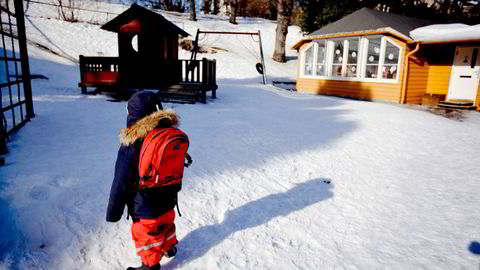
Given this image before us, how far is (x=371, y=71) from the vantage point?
543 inches

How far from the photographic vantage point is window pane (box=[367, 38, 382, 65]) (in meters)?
13.4

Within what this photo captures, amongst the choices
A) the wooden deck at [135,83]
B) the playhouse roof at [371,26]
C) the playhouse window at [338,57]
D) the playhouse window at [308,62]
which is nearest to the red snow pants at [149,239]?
the wooden deck at [135,83]

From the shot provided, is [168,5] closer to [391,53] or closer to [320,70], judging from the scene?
[320,70]

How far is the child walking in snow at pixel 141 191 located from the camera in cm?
246

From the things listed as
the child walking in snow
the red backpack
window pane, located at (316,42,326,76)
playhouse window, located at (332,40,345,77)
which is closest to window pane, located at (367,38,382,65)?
playhouse window, located at (332,40,345,77)

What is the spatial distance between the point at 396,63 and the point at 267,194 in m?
11.2

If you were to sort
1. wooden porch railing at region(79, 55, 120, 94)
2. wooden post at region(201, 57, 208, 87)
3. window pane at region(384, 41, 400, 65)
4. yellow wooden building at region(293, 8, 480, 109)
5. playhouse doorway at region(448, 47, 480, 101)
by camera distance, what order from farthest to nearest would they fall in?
window pane at region(384, 41, 400, 65)
yellow wooden building at region(293, 8, 480, 109)
playhouse doorway at region(448, 47, 480, 101)
wooden post at region(201, 57, 208, 87)
wooden porch railing at region(79, 55, 120, 94)

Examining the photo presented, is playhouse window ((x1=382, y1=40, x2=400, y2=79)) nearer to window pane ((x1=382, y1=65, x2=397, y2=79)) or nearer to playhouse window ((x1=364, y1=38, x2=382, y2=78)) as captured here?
window pane ((x1=382, y1=65, x2=397, y2=79))

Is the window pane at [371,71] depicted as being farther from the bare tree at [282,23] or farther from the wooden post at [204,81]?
the bare tree at [282,23]

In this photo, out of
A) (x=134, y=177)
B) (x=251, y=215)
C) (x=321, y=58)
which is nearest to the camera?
(x=134, y=177)

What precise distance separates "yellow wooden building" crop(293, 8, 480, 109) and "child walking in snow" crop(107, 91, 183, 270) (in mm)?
12459

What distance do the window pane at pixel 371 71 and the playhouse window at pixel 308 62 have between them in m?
3.10

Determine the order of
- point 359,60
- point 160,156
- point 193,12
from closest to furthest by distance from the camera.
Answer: point 160,156 < point 359,60 < point 193,12

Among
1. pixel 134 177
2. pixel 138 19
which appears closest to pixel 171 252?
pixel 134 177
